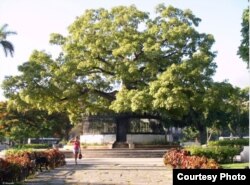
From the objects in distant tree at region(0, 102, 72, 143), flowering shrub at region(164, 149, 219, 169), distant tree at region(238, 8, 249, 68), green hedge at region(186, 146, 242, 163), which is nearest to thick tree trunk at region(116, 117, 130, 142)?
flowering shrub at region(164, 149, 219, 169)

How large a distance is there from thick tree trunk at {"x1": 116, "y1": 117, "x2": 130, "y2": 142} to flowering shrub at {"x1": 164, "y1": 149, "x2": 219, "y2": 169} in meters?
15.9

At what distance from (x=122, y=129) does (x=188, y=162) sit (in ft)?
71.8

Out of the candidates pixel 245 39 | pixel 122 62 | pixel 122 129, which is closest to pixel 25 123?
pixel 122 129

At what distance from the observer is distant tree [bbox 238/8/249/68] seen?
18.9m

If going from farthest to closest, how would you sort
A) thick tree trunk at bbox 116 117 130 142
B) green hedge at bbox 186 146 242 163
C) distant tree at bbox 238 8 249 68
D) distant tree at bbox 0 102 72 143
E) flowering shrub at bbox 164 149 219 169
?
distant tree at bbox 0 102 72 143, thick tree trunk at bbox 116 117 130 142, green hedge at bbox 186 146 242 163, distant tree at bbox 238 8 249 68, flowering shrub at bbox 164 149 219 169

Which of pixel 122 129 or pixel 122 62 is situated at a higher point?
pixel 122 62

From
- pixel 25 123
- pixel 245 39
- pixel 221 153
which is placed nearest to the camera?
pixel 245 39

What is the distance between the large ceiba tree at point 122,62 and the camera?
32.6 m

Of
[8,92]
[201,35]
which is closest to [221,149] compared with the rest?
[201,35]

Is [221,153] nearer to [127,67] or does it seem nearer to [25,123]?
[127,67]

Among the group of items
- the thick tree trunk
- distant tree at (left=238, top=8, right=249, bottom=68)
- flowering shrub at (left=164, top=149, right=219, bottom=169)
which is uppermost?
distant tree at (left=238, top=8, right=249, bottom=68)

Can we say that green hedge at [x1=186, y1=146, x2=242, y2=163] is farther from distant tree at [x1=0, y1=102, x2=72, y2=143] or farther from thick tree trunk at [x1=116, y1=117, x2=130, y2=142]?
distant tree at [x1=0, y1=102, x2=72, y2=143]

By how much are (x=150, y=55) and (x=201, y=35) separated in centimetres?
499

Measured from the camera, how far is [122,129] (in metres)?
39.0
